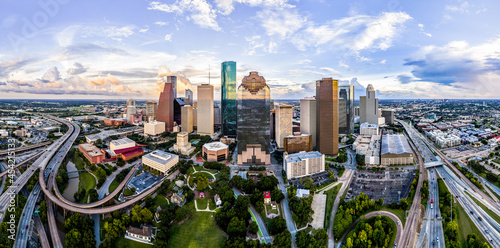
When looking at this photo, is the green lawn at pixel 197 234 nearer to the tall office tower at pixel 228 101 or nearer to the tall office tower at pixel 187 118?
the tall office tower at pixel 228 101

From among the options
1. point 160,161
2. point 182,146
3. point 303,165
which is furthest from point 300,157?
point 182,146

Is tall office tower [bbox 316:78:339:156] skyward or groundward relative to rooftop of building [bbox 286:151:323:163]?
skyward

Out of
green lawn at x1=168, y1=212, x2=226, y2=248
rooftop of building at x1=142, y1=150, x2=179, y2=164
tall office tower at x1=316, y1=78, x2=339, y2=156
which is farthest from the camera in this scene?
tall office tower at x1=316, y1=78, x2=339, y2=156

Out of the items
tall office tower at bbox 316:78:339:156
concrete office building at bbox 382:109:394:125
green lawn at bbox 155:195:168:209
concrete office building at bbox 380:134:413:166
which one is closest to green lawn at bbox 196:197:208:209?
green lawn at bbox 155:195:168:209

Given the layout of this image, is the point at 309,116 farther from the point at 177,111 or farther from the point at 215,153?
the point at 177,111

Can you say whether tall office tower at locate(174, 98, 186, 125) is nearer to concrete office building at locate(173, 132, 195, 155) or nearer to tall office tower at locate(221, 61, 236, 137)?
tall office tower at locate(221, 61, 236, 137)

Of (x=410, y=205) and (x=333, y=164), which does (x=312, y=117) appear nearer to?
(x=333, y=164)

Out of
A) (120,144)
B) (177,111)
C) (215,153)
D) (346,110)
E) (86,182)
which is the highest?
(177,111)
